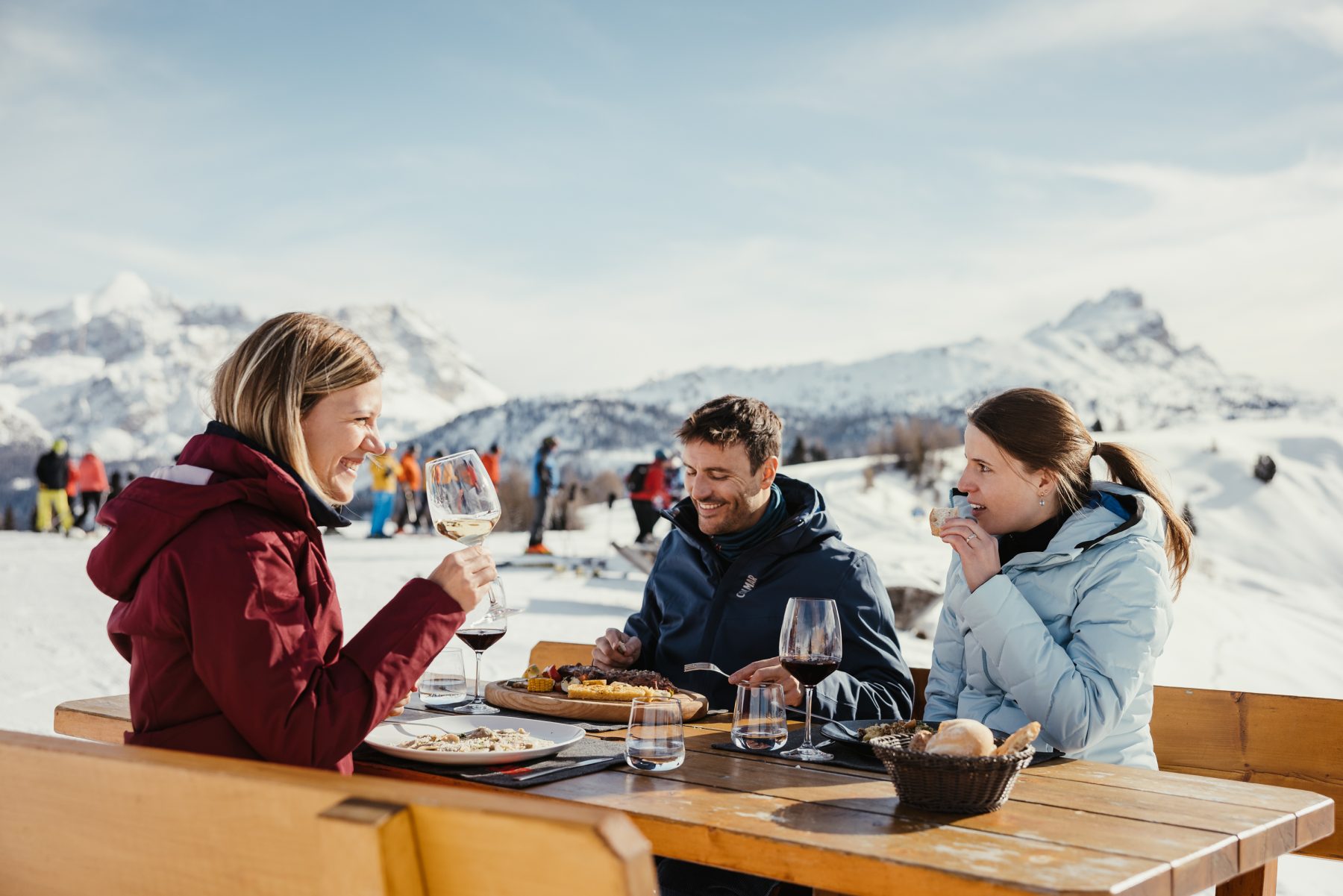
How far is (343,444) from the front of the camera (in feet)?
7.86

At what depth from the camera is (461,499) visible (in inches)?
103

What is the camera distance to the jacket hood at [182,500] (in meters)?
2.05

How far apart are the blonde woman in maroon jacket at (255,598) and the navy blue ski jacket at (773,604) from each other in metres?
1.51

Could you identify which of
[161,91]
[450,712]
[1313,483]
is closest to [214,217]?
[161,91]

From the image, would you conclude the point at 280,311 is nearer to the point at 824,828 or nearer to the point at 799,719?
the point at 824,828

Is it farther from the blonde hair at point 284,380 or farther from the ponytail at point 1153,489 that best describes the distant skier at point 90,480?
the ponytail at point 1153,489

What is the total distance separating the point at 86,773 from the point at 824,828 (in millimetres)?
1134

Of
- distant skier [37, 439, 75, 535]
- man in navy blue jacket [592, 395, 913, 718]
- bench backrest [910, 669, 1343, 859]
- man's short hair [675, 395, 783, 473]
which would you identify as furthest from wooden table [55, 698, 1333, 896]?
distant skier [37, 439, 75, 535]

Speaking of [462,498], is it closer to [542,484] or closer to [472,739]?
[472,739]

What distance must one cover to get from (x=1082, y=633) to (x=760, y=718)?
84 centimetres

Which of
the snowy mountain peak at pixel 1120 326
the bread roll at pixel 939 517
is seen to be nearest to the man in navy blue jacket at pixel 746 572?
the bread roll at pixel 939 517

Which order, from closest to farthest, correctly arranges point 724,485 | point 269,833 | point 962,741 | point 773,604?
point 269,833 < point 962,741 < point 773,604 < point 724,485

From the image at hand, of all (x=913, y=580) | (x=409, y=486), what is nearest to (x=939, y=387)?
(x=409, y=486)

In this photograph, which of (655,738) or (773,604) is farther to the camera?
(773,604)
